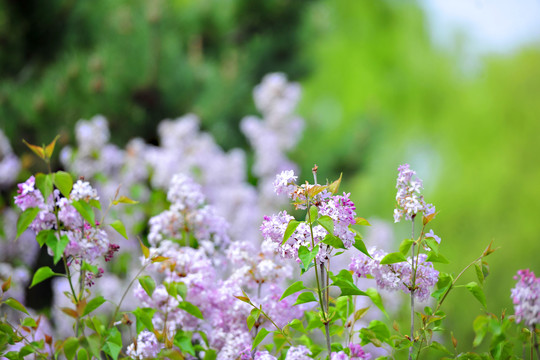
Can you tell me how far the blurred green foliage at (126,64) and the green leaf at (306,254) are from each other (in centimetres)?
338

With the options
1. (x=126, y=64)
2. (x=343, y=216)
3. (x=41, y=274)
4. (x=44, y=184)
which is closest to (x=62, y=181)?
(x=44, y=184)

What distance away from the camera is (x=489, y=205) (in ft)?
26.1

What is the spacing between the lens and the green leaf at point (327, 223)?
95 centimetres

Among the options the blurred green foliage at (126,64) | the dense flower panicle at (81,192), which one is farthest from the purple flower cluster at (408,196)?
the blurred green foliage at (126,64)

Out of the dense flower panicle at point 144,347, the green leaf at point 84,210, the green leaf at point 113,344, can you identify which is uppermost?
the green leaf at point 84,210

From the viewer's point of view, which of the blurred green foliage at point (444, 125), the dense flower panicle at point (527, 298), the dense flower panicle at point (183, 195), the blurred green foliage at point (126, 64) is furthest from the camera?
the blurred green foliage at point (444, 125)

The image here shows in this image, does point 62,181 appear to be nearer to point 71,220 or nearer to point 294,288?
point 71,220

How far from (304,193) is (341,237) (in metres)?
0.11

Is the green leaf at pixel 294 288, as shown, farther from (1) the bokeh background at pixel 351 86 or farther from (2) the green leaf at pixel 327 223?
(1) the bokeh background at pixel 351 86

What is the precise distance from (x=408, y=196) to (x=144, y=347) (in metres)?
0.62

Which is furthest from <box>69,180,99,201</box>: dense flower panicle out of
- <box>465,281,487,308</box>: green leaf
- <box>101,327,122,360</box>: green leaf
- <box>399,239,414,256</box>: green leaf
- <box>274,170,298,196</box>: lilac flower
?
<box>465,281,487,308</box>: green leaf

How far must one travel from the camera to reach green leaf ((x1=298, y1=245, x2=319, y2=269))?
0.95 m

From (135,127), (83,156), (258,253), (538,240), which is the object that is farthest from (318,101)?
(258,253)

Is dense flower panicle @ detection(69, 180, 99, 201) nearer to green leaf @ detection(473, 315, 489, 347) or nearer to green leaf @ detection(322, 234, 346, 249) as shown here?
green leaf @ detection(322, 234, 346, 249)
